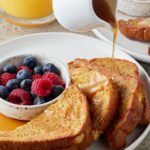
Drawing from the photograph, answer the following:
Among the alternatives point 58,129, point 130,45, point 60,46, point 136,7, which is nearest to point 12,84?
point 58,129

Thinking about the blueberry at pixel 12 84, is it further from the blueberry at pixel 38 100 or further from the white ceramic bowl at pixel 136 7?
the white ceramic bowl at pixel 136 7

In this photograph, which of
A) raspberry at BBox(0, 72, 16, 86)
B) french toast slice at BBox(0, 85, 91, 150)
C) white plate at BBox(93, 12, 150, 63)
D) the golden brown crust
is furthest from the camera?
white plate at BBox(93, 12, 150, 63)

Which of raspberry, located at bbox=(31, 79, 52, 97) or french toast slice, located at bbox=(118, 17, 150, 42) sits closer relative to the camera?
raspberry, located at bbox=(31, 79, 52, 97)

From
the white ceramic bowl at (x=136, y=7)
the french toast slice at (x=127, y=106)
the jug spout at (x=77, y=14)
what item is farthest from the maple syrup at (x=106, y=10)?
the white ceramic bowl at (x=136, y=7)

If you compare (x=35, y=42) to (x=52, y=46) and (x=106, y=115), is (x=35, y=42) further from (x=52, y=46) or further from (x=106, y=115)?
(x=106, y=115)

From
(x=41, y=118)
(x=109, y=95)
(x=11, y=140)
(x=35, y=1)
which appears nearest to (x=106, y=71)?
(x=109, y=95)

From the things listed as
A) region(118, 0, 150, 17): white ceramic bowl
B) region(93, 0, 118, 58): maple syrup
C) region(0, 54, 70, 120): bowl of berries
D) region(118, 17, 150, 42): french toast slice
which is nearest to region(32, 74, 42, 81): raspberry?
region(0, 54, 70, 120): bowl of berries

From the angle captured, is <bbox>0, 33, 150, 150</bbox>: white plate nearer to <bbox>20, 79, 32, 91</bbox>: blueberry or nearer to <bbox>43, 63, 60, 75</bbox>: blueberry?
<bbox>43, 63, 60, 75</bbox>: blueberry
